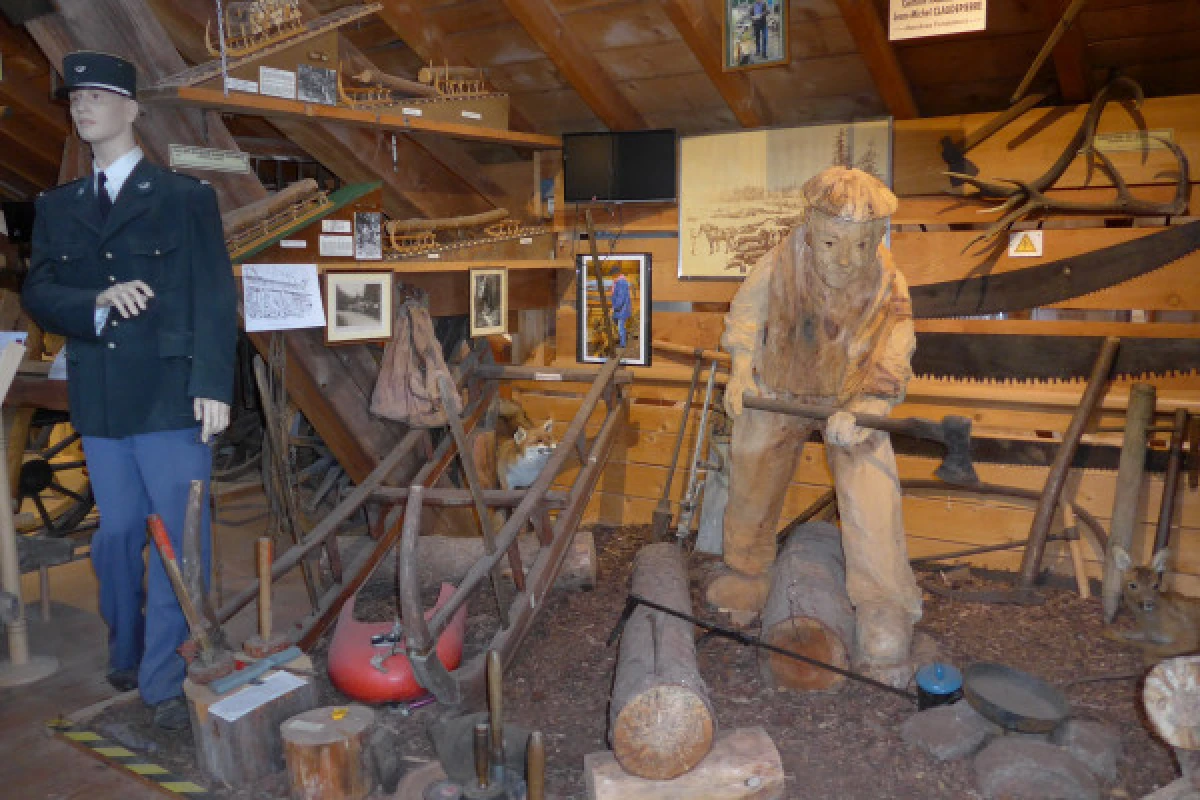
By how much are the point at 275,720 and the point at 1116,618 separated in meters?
3.36

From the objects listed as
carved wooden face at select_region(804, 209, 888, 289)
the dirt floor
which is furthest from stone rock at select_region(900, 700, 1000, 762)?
carved wooden face at select_region(804, 209, 888, 289)

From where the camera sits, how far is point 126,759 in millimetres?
2908

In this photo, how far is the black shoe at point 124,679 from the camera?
3.34m

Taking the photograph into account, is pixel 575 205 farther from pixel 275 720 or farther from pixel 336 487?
pixel 275 720

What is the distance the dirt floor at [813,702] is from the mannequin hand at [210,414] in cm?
104

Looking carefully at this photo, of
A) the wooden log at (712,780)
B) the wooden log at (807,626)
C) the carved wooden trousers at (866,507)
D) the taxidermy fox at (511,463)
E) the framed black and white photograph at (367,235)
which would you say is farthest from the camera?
the taxidermy fox at (511,463)

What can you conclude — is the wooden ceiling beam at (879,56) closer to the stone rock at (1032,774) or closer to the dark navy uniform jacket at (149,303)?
the dark navy uniform jacket at (149,303)

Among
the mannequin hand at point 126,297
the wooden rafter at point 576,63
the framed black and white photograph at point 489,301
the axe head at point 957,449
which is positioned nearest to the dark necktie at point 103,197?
the mannequin hand at point 126,297

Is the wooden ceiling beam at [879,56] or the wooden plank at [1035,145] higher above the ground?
the wooden ceiling beam at [879,56]

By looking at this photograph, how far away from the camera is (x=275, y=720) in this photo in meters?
2.78

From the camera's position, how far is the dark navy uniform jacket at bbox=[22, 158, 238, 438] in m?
3.06

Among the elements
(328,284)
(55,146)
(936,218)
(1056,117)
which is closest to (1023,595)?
(936,218)

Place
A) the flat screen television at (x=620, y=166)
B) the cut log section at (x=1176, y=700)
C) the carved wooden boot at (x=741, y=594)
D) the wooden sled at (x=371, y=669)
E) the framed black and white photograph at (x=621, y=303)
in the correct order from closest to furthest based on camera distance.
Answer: the cut log section at (x=1176, y=700) → the wooden sled at (x=371, y=669) → the carved wooden boot at (x=741, y=594) → the flat screen television at (x=620, y=166) → the framed black and white photograph at (x=621, y=303)

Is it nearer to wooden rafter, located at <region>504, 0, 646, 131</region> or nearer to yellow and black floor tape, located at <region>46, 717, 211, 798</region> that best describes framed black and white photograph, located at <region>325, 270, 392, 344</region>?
wooden rafter, located at <region>504, 0, 646, 131</region>
